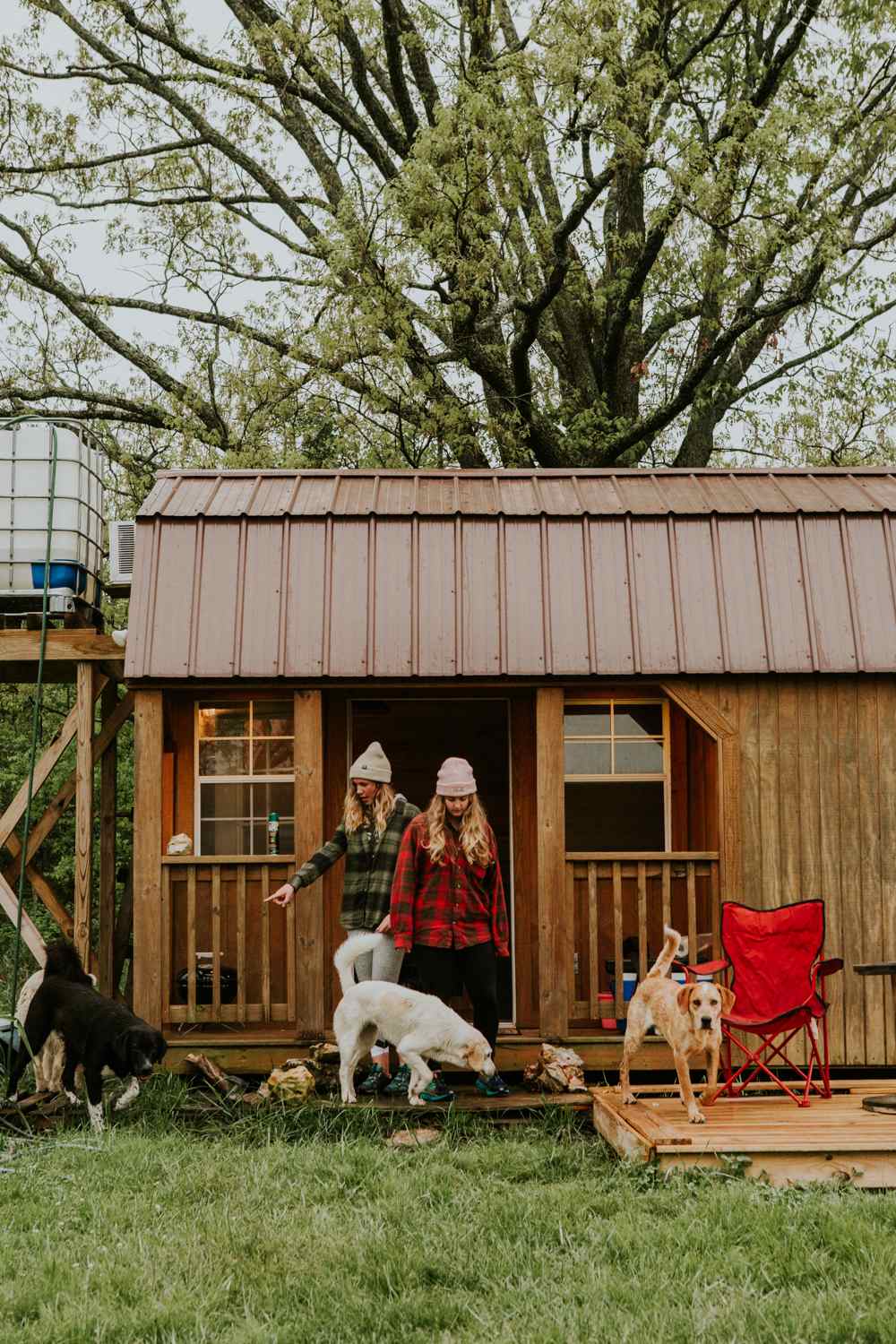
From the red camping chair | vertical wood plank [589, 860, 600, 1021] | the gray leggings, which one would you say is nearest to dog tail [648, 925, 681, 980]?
the red camping chair

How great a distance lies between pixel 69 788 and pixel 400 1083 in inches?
150

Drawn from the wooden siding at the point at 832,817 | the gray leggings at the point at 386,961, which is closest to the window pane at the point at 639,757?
the wooden siding at the point at 832,817

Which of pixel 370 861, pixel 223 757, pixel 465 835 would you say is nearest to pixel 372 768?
pixel 370 861

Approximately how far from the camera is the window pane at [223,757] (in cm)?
826

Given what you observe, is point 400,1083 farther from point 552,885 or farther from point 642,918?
point 642,918

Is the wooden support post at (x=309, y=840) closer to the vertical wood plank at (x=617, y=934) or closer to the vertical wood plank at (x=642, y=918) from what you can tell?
the vertical wood plank at (x=617, y=934)

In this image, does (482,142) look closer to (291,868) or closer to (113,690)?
(113,690)

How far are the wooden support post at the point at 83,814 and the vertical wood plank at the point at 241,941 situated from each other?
102cm

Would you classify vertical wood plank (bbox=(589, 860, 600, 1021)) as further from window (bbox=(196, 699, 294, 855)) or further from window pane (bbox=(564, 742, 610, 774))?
window (bbox=(196, 699, 294, 855))

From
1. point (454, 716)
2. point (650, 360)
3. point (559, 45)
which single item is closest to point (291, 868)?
point (454, 716)

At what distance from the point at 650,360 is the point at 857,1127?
39.0 ft

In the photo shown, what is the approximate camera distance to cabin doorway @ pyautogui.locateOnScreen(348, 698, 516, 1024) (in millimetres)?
9266

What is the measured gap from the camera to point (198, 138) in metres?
15.0

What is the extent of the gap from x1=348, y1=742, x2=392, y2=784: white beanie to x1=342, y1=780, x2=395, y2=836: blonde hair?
0.23 feet
